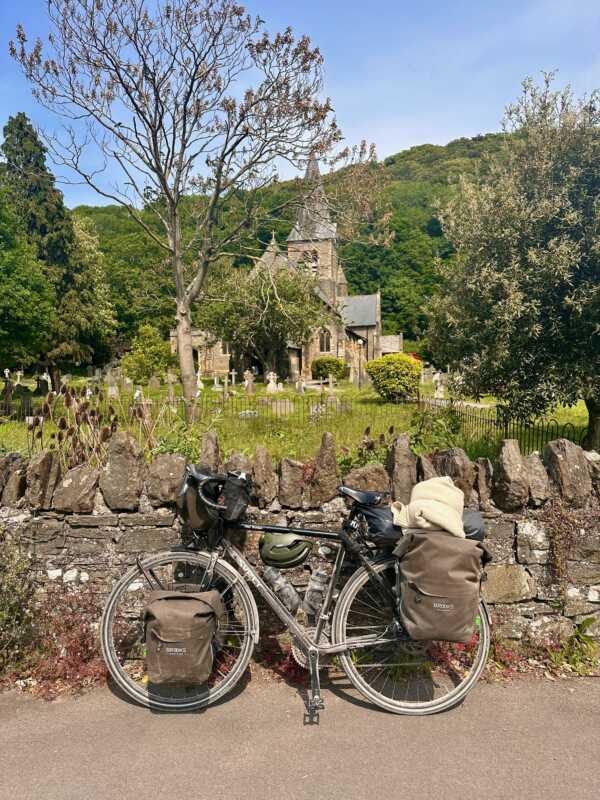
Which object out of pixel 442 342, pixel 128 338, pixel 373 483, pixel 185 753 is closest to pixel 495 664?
pixel 373 483

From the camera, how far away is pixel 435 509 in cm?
297

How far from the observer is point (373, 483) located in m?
3.51

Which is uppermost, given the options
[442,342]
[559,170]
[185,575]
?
[559,170]

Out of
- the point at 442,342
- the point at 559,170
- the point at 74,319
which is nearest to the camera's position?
the point at 559,170

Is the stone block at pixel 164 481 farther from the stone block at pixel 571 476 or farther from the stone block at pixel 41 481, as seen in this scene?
the stone block at pixel 571 476

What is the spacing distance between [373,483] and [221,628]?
132 centimetres

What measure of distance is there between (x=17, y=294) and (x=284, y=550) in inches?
767

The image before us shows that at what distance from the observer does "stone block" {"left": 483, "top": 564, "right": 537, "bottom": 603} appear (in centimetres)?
357

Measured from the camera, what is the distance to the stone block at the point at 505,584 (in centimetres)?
357

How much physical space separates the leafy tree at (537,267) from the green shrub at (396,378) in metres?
12.4

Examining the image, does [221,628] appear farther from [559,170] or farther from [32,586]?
[559,170]

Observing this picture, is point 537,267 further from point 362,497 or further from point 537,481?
point 362,497

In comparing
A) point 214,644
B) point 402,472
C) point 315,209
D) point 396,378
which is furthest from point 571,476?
point 396,378

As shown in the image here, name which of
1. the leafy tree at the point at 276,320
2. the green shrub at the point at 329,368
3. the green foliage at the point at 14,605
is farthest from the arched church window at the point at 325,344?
the green foliage at the point at 14,605
